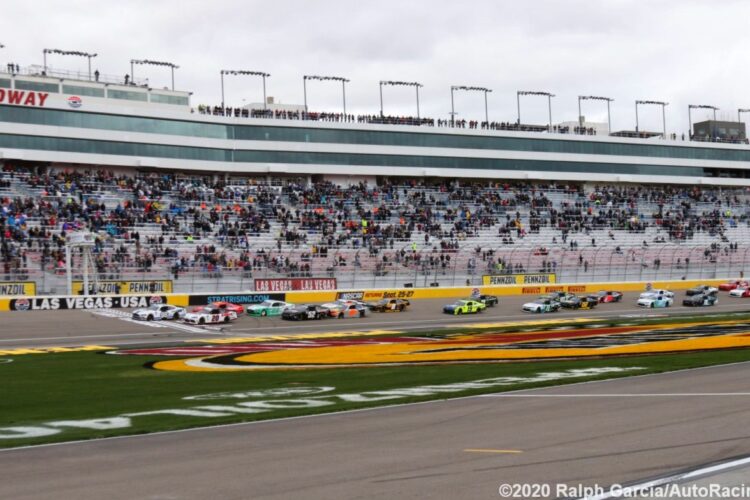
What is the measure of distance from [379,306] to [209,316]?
11.9 m

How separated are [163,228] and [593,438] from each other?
50.4m

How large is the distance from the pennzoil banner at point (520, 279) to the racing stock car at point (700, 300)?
10.00m

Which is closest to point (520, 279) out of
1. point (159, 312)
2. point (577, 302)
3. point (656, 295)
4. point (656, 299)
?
point (577, 302)

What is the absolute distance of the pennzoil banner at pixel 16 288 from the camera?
47938 millimetres

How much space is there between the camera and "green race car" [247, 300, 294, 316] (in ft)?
168

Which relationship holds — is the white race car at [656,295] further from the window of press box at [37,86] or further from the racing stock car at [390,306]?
the window of press box at [37,86]

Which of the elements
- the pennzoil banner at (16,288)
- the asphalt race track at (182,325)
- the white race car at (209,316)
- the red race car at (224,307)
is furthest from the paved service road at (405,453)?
the pennzoil banner at (16,288)

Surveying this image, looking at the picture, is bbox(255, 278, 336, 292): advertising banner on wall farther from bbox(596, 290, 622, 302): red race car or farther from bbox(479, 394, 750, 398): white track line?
bbox(479, 394, 750, 398): white track line

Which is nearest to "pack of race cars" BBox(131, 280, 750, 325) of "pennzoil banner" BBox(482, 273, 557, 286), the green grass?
"pennzoil banner" BBox(482, 273, 557, 286)

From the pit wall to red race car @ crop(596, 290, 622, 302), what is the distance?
14.9 ft

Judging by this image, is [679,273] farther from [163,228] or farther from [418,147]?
[163,228]

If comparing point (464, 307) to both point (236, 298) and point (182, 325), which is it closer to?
point (236, 298)

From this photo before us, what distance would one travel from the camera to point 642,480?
380 inches

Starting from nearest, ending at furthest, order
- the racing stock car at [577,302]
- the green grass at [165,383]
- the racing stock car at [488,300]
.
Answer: the green grass at [165,383]
the racing stock car at [488,300]
the racing stock car at [577,302]
